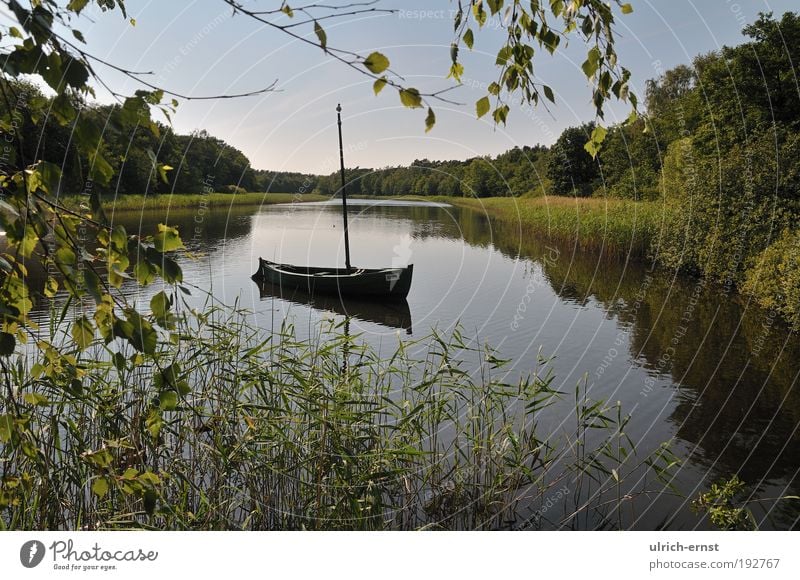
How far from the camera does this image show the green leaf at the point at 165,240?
1.22 metres

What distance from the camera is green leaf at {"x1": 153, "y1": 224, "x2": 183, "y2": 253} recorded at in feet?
3.99

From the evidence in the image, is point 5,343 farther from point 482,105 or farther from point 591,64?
point 591,64

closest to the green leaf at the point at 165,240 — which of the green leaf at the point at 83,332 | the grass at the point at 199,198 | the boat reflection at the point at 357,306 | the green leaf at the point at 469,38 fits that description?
the green leaf at the point at 83,332

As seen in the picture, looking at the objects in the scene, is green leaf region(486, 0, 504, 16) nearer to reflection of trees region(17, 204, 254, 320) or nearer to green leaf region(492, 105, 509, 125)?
green leaf region(492, 105, 509, 125)

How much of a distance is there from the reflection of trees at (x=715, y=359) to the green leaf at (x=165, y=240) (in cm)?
475

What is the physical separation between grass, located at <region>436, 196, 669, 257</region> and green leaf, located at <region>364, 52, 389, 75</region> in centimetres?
1221

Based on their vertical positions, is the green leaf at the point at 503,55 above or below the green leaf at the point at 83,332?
above

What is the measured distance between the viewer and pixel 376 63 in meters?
1.13

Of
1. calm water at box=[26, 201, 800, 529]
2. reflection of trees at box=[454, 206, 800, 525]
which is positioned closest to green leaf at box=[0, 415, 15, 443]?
calm water at box=[26, 201, 800, 529]

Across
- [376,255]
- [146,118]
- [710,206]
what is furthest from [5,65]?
[376,255]

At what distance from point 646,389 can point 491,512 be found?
13.8 ft

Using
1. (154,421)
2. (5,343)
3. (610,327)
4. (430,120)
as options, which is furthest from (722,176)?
(5,343)

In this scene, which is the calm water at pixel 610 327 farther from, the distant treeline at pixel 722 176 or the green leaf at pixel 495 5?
the green leaf at pixel 495 5
